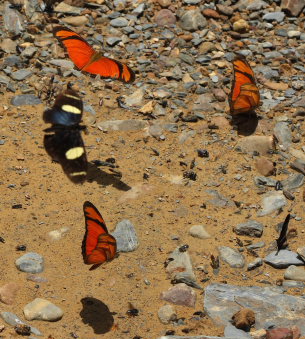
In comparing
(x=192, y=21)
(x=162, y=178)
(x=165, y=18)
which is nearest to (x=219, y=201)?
(x=162, y=178)

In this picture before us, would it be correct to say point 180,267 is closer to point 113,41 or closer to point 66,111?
point 66,111

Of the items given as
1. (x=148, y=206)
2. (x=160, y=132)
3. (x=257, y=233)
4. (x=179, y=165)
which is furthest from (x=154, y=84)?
(x=257, y=233)

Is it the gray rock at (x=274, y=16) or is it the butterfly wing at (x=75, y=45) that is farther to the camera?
the gray rock at (x=274, y=16)

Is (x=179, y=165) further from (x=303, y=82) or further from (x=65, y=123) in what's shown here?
(x=303, y=82)

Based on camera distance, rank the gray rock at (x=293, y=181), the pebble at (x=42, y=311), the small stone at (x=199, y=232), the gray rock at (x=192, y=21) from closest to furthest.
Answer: the pebble at (x=42, y=311), the small stone at (x=199, y=232), the gray rock at (x=293, y=181), the gray rock at (x=192, y=21)

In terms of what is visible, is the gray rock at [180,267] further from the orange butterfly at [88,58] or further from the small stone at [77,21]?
the small stone at [77,21]

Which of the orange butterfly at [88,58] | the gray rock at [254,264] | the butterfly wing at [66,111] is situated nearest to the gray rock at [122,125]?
the orange butterfly at [88,58]
